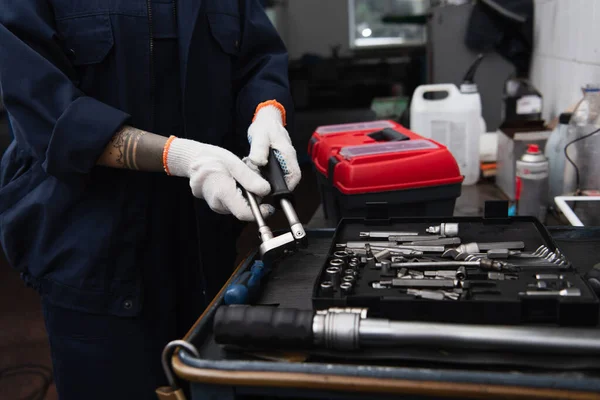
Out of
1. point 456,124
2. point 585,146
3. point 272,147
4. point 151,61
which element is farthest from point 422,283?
point 456,124

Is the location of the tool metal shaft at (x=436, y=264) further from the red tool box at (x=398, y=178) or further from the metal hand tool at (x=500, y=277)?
the red tool box at (x=398, y=178)

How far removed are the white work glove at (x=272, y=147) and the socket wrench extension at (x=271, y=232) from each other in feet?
0.11

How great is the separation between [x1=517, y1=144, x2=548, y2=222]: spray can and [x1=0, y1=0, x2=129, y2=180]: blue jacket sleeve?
864 mm

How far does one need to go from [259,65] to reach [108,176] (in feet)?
1.30

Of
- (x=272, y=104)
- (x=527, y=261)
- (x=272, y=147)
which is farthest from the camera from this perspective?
(x=272, y=104)

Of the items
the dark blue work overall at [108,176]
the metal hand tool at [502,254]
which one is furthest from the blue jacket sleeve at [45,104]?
the metal hand tool at [502,254]

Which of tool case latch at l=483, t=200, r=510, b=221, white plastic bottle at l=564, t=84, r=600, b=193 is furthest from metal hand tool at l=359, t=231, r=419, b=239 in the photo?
white plastic bottle at l=564, t=84, r=600, b=193

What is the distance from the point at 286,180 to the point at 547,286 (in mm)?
463

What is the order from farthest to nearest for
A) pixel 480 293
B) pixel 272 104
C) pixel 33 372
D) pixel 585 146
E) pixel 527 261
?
pixel 33 372
pixel 585 146
pixel 272 104
pixel 527 261
pixel 480 293

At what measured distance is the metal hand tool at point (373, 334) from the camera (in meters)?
0.58

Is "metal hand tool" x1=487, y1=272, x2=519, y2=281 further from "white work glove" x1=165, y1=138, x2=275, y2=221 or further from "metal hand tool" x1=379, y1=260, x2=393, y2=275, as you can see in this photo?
"white work glove" x1=165, y1=138, x2=275, y2=221

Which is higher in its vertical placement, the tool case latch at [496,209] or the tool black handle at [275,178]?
the tool black handle at [275,178]

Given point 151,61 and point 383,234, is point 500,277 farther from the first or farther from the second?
point 151,61

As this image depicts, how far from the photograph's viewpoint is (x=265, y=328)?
62cm
